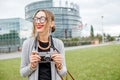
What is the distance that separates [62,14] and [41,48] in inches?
4400

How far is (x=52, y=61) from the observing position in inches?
129

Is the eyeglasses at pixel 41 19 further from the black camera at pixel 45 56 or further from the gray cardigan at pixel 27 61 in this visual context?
the black camera at pixel 45 56

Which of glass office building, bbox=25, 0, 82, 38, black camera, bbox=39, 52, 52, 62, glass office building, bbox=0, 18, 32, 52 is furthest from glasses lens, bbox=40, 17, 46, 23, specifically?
glass office building, bbox=25, 0, 82, 38

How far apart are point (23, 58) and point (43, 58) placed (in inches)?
11.2

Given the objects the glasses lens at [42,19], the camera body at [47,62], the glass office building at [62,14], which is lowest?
the camera body at [47,62]

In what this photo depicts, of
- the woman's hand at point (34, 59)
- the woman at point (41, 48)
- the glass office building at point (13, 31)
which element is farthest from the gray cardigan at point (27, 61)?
the glass office building at point (13, 31)

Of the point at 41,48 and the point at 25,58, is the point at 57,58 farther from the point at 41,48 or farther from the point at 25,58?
the point at 25,58

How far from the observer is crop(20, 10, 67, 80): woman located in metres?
3.28

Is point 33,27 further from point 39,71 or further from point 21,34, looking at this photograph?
point 21,34

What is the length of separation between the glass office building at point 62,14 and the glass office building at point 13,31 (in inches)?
1675

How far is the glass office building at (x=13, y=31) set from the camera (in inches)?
2267

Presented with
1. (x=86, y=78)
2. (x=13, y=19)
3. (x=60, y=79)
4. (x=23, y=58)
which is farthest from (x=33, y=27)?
(x=13, y=19)

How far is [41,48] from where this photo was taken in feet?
10.9

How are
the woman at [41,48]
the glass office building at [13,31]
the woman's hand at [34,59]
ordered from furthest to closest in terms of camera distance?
the glass office building at [13,31] < the woman at [41,48] < the woman's hand at [34,59]
